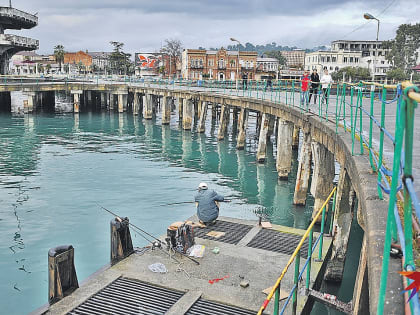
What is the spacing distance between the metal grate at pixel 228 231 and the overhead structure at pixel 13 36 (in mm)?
45349

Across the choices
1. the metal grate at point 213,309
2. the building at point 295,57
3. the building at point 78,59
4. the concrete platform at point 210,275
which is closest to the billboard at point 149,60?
the building at point 78,59

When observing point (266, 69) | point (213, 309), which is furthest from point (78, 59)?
point (213, 309)

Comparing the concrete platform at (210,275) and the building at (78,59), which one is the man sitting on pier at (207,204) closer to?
the concrete platform at (210,275)

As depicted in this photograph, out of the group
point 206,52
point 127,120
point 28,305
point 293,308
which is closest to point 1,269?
point 28,305

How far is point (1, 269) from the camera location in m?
10.3

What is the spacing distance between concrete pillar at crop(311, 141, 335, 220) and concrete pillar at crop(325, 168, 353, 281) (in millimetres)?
2951

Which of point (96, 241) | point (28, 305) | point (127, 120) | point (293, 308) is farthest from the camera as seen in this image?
point (127, 120)

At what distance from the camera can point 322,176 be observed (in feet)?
41.9

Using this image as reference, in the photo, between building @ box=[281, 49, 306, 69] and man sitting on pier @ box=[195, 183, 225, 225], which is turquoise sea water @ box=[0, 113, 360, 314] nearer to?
man sitting on pier @ box=[195, 183, 225, 225]

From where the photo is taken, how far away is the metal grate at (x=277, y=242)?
9133 millimetres

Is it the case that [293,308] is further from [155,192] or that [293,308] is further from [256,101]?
[256,101]

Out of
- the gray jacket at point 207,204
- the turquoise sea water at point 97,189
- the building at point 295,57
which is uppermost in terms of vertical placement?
the building at point 295,57

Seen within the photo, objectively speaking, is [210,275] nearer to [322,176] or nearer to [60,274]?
[60,274]

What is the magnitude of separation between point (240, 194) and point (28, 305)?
982 centimetres
